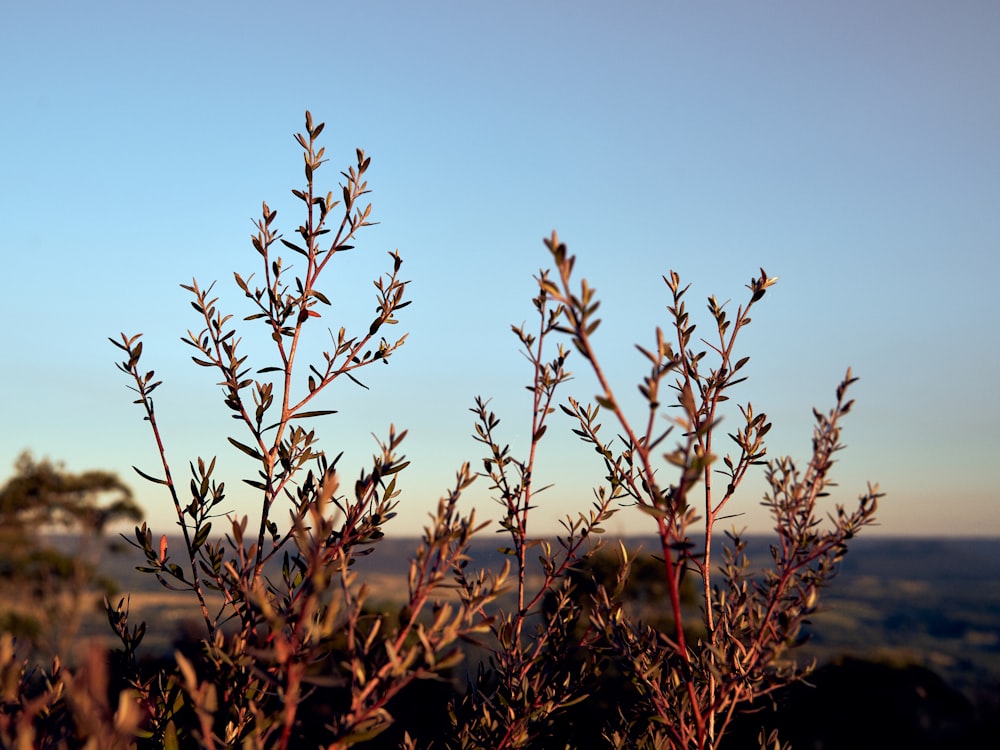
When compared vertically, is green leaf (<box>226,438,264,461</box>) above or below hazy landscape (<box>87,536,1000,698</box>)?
above

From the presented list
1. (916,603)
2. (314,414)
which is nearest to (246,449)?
(314,414)

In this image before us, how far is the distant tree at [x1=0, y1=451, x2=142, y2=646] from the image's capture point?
4272 cm

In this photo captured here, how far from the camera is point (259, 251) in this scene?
2.96 metres

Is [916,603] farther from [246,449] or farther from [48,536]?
[246,449]

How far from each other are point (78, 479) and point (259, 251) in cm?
5246

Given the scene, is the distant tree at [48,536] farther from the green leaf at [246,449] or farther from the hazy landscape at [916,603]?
the green leaf at [246,449]

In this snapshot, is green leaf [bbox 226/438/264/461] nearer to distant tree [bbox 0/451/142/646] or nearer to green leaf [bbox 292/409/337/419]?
green leaf [bbox 292/409/337/419]

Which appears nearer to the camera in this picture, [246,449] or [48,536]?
[246,449]

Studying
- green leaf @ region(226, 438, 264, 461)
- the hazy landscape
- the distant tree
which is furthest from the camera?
the hazy landscape

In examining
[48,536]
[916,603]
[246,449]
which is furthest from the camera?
[916,603]

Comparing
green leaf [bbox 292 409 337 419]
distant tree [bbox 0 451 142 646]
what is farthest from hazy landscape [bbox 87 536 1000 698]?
green leaf [bbox 292 409 337 419]

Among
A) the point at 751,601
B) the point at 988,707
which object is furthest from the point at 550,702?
the point at 988,707

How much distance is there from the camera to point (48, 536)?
47875mm

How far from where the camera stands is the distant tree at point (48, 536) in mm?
42719
